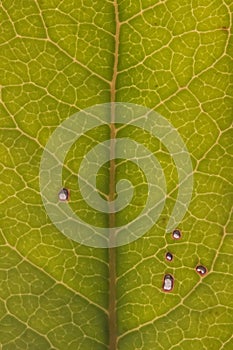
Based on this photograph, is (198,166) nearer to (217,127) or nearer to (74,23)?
(217,127)

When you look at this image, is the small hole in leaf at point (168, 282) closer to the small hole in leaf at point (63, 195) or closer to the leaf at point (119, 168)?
the leaf at point (119, 168)

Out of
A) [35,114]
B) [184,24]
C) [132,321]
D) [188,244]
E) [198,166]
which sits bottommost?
[132,321]

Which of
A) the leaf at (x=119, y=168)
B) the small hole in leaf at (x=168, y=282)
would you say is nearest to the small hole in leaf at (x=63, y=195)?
the leaf at (x=119, y=168)

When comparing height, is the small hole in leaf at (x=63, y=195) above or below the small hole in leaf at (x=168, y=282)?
above

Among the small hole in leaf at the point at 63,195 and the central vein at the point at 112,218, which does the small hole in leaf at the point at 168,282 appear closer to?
the central vein at the point at 112,218

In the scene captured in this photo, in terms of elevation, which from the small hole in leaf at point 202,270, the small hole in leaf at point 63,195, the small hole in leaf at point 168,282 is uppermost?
the small hole in leaf at point 63,195

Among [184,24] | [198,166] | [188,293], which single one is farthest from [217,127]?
[188,293]

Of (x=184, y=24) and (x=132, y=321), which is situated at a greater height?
(x=184, y=24)

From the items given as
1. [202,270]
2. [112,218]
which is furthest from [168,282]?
[112,218]

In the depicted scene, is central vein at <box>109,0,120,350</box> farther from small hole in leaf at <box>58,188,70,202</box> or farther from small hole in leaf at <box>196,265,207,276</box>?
small hole in leaf at <box>196,265,207,276</box>

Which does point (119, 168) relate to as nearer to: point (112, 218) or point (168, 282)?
point (112, 218)
